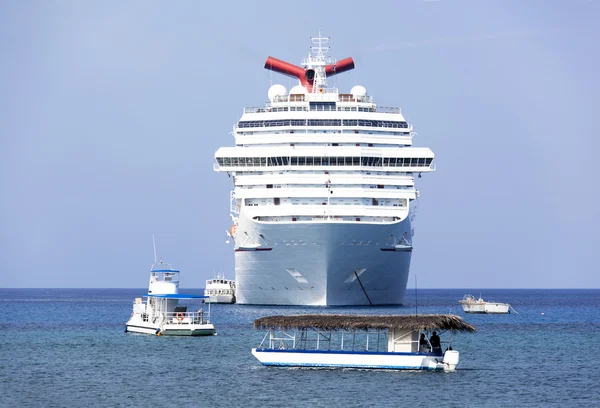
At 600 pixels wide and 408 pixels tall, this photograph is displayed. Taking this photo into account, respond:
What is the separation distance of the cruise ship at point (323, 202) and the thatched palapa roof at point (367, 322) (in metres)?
36.3

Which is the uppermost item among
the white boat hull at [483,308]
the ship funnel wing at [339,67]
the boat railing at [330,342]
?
the ship funnel wing at [339,67]

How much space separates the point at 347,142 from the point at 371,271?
12.1 metres

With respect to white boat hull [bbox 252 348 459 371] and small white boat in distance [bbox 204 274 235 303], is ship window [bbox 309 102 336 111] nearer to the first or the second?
small white boat in distance [bbox 204 274 235 303]

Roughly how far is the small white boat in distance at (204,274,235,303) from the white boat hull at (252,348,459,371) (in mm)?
73756

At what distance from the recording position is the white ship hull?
8969cm

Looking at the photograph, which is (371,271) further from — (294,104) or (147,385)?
(147,385)

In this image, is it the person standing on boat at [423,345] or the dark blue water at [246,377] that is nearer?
the dark blue water at [246,377]

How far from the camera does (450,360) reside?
52.4 metres

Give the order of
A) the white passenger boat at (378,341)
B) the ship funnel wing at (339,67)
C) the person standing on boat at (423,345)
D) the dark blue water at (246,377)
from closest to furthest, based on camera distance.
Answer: the dark blue water at (246,377), the white passenger boat at (378,341), the person standing on boat at (423,345), the ship funnel wing at (339,67)

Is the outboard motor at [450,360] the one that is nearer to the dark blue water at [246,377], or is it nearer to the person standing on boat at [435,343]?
the dark blue water at [246,377]

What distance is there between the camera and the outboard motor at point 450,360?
52312 millimetres

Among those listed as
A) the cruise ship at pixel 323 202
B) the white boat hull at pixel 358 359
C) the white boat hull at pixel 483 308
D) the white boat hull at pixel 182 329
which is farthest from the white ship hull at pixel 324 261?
the white boat hull at pixel 358 359

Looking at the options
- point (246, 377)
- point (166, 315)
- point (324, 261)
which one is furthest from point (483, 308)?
point (246, 377)

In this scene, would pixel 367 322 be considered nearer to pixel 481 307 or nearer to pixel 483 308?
pixel 481 307
